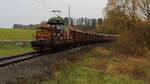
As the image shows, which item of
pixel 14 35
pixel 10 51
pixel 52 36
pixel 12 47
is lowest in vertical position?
pixel 14 35

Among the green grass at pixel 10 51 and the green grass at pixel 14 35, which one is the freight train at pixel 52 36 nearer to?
the green grass at pixel 10 51

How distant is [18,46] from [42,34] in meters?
11.1

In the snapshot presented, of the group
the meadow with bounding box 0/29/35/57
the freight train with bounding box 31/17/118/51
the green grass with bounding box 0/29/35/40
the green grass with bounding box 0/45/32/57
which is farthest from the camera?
the green grass with bounding box 0/29/35/40

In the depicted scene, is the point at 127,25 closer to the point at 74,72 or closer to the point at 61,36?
the point at 61,36

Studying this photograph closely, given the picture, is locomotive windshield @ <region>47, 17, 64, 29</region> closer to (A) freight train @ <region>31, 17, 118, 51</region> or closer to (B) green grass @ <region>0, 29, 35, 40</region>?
(A) freight train @ <region>31, 17, 118, 51</region>

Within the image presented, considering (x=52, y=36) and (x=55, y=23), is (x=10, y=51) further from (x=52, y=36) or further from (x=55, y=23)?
(x=52, y=36)

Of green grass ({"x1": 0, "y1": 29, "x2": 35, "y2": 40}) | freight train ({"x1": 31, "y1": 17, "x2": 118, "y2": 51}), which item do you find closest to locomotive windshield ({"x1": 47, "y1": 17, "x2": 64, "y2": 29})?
freight train ({"x1": 31, "y1": 17, "x2": 118, "y2": 51})

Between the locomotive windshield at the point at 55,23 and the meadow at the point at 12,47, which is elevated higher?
the locomotive windshield at the point at 55,23

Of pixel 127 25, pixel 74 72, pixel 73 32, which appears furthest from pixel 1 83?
pixel 127 25

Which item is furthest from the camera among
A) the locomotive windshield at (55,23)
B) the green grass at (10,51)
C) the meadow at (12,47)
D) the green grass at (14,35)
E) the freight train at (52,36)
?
the green grass at (14,35)

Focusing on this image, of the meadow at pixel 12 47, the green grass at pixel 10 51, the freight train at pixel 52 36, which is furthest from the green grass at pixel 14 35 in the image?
the freight train at pixel 52 36

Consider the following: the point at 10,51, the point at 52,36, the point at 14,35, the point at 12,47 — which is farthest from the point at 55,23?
the point at 14,35

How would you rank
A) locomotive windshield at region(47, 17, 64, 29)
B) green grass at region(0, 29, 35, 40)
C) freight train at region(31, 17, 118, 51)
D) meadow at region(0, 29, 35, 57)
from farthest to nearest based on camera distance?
green grass at region(0, 29, 35, 40) → meadow at region(0, 29, 35, 57) → locomotive windshield at region(47, 17, 64, 29) → freight train at region(31, 17, 118, 51)

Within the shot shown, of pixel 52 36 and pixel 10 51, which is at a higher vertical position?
pixel 52 36
